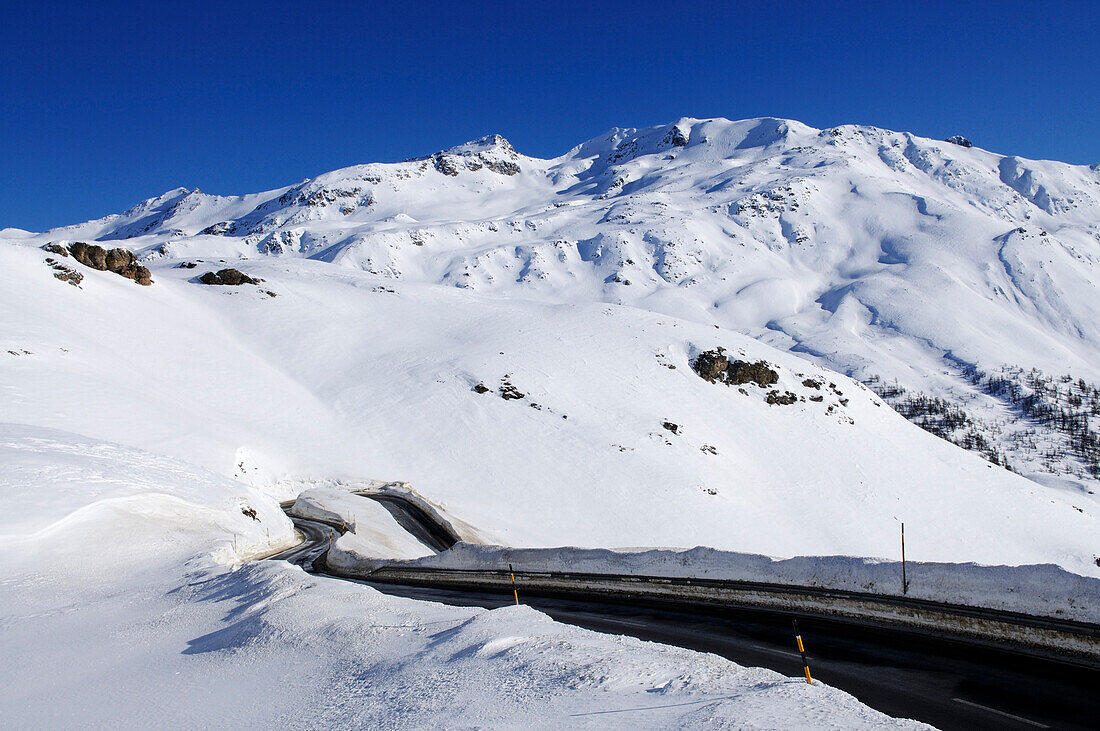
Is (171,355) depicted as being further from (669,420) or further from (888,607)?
(888,607)

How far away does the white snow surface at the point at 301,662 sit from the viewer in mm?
7703

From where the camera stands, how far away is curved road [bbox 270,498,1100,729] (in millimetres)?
8906

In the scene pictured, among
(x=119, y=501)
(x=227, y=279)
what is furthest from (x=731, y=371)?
(x=227, y=279)

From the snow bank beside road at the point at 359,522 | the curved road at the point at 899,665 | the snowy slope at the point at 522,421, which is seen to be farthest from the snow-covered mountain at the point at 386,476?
the snow bank beside road at the point at 359,522

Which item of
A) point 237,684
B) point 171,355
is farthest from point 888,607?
point 171,355

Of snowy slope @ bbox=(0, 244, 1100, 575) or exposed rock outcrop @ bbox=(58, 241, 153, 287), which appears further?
exposed rock outcrop @ bbox=(58, 241, 153, 287)

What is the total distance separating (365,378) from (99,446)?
122ft

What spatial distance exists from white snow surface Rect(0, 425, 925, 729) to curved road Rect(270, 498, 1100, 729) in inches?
105

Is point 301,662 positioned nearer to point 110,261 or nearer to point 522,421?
point 522,421

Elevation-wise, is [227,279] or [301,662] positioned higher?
[227,279]

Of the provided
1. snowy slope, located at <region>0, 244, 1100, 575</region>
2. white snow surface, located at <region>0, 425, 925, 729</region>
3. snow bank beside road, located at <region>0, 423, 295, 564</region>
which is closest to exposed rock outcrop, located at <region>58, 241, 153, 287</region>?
snowy slope, located at <region>0, 244, 1100, 575</region>

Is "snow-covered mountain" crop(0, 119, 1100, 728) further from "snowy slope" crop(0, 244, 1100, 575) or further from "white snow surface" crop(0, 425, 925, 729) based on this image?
"snowy slope" crop(0, 244, 1100, 575)

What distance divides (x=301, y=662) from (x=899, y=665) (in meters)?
10.3

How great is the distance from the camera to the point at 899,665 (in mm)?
Answer: 10820
